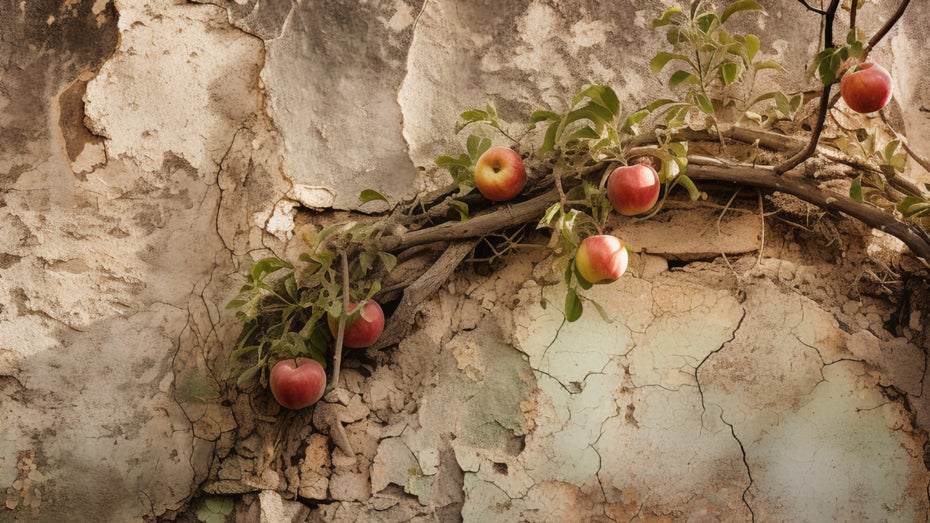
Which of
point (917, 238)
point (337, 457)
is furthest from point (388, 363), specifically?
point (917, 238)

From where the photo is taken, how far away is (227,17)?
201 cm

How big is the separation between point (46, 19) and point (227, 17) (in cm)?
42

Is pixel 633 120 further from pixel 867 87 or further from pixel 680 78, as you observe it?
pixel 867 87

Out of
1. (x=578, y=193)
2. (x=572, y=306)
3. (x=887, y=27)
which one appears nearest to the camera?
(x=887, y=27)

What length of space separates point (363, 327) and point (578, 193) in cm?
55

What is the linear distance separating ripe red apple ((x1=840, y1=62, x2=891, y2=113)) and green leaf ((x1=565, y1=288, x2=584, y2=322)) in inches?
26.5

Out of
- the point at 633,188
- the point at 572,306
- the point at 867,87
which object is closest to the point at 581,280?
the point at 572,306

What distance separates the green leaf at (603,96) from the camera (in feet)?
5.57

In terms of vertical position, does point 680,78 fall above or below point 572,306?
above

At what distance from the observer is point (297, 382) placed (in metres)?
1.67

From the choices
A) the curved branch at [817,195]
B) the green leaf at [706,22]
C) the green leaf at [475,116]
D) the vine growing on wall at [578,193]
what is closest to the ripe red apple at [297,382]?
the vine growing on wall at [578,193]

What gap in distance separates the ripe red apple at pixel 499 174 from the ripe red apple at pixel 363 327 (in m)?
0.35

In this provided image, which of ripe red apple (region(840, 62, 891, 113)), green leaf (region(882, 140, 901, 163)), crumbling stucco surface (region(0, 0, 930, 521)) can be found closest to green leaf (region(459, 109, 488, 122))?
crumbling stucco surface (region(0, 0, 930, 521))

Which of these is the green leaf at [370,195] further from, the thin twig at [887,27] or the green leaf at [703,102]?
the thin twig at [887,27]
